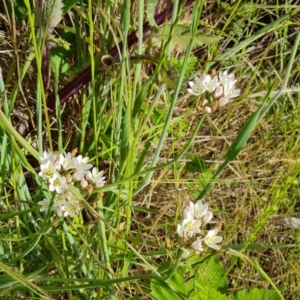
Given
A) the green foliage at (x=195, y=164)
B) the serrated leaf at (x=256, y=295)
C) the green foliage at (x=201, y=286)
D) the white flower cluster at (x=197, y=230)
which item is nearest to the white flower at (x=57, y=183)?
the white flower cluster at (x=197, y=230)

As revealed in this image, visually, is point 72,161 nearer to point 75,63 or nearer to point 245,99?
point 75,63

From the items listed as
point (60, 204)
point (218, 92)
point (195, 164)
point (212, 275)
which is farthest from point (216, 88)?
point (195, 164)

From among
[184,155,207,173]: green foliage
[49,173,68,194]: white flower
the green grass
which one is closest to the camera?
[49,173,68,194]: white flower

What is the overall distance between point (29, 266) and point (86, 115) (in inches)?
12.8

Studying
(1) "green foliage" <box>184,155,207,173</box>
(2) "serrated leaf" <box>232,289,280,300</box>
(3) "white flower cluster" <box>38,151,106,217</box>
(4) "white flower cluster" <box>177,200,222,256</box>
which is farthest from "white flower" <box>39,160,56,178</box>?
(1) "green foliage" <box>184,155,207,173</box>

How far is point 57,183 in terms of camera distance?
748 mm

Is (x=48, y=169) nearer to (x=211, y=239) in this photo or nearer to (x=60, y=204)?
(x=60, y=204)

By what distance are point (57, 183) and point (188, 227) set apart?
19cm

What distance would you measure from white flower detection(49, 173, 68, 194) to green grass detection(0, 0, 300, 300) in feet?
0.07

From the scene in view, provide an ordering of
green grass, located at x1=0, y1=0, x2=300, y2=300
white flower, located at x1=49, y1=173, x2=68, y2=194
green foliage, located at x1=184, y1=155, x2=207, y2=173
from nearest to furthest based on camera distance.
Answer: white flower, located at x1=49, y1=173, x2=68, y2=194, green grass, located at x1=0, y1=0, x2=300, y2=300, green foliage, located at x1=184, y1=155, x2=207, y2=173

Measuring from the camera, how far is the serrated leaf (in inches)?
40.2

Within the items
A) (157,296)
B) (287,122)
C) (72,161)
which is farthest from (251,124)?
(287,122)

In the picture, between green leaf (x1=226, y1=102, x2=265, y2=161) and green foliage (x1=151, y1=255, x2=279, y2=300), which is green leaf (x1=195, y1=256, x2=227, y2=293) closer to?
green foliage (x1=151, y1=255, x2=279, y2=300)

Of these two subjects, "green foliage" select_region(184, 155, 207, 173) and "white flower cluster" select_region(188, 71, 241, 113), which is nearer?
"white flower cluster" select_region(188, 71, 241, 113)
